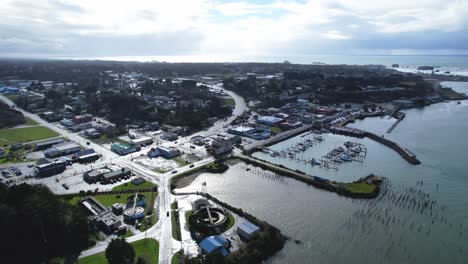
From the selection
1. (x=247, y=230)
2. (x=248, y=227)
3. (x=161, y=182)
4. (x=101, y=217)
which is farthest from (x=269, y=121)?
(x=101, y=217)

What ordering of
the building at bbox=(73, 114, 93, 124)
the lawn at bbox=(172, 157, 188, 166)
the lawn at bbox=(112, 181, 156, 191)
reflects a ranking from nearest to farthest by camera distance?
the lawn at bbox=(112, 181, 156, 191), the lawn at bbox=(172, 157, 188, 166), the building at bbox=(73, 114, 93, 124)

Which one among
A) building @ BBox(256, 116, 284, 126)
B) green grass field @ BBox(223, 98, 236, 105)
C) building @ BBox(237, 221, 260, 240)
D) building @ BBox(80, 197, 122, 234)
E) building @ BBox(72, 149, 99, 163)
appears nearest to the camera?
building @ BBox(237, 221, 260, 240)

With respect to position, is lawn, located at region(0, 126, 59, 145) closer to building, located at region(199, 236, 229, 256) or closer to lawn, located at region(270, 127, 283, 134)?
lawn, located at region(270, 127, 283, 134)

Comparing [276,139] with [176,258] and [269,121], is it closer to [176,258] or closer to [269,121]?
[269,121]

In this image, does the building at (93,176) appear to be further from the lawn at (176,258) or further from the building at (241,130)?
the building at (241,130)

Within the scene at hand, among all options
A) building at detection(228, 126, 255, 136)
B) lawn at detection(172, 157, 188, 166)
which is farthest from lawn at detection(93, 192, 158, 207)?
building at detection(228, 126, 255, 136)
